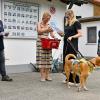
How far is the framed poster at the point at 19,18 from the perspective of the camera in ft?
39.7

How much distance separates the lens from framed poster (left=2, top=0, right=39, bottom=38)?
12109mm

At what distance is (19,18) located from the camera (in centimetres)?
1251

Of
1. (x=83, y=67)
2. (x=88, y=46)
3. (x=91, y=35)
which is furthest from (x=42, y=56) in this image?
→ (x=91, y=35)

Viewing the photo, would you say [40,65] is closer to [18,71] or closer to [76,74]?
[76,74]

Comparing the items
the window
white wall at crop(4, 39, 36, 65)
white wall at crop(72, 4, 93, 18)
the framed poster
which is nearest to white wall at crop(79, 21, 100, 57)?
the window

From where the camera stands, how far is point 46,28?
401 inches

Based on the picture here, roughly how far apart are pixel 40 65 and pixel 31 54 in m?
2.56

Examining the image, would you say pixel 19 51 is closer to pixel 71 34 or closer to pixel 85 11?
pixel 71 34

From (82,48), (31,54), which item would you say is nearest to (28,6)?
(31,54)

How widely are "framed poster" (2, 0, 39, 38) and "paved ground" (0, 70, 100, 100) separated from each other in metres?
2.03

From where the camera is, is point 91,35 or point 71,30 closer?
point 71,30

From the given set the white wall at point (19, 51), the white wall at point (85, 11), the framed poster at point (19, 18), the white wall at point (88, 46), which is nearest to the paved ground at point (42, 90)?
the white wall at point (19, 51)

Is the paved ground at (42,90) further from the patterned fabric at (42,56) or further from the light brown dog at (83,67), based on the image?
the patterned fabric at (42,56)

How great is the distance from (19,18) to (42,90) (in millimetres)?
4170
